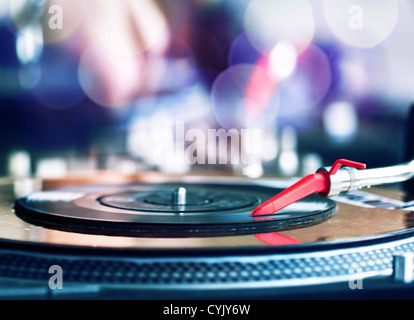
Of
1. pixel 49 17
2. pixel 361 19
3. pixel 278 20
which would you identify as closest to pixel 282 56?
pixel 278 20

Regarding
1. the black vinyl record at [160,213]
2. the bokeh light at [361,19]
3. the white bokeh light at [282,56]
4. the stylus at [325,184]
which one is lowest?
the black vinyl record at [160,213]

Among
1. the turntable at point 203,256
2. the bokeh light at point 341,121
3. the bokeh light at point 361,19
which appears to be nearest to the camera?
the turntable at point 203,256

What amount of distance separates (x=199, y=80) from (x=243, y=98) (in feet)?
0.58

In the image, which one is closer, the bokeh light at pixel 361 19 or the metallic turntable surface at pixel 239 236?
the metallic turntable surface at pixel 239 236

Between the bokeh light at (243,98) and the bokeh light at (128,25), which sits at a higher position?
the bokeh light at (128,25)

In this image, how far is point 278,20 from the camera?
1.26m

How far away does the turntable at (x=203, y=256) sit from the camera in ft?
0.97

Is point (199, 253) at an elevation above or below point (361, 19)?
below

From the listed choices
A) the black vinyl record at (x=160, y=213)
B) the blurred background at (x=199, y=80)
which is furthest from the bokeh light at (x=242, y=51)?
the black vinyl record at (x=160, y=213)

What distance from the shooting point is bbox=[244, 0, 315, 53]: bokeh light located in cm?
124

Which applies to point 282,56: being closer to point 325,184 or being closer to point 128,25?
point 128,25

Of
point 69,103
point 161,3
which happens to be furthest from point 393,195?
point 69,103

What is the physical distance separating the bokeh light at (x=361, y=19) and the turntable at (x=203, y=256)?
88cm

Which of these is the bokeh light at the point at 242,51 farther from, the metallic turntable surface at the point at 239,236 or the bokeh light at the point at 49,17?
the metallic turntable surface at the point at 239,236
